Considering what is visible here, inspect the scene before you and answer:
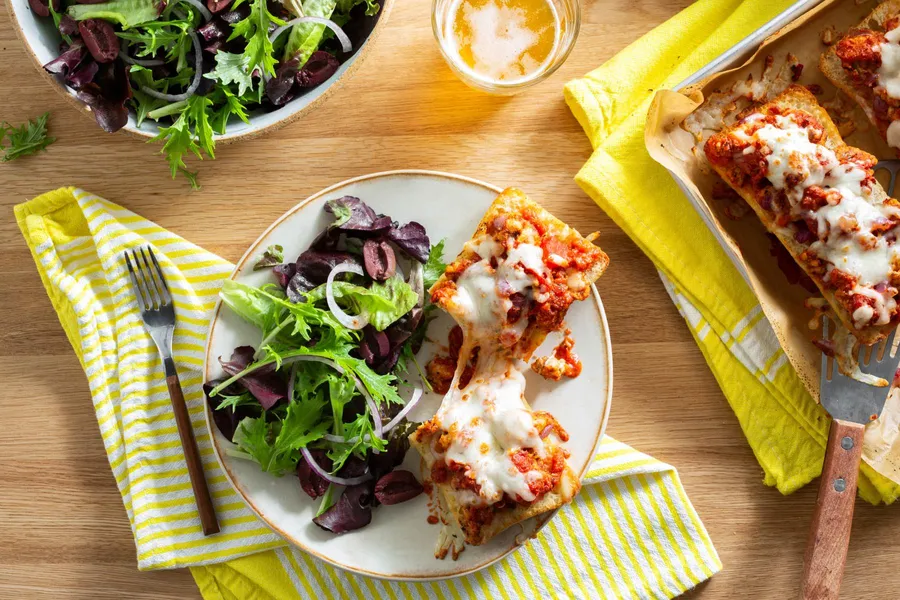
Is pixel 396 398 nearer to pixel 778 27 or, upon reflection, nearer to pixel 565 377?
pixel 565 377

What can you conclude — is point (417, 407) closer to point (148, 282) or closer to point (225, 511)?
point (225, 511)

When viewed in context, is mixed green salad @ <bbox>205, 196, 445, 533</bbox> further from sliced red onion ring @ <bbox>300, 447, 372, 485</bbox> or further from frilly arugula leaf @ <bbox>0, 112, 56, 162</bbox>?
frilly arugula leaf @ <bbox>0, 112, 56, 162</bbox>

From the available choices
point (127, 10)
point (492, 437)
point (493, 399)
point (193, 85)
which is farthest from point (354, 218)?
point (127, 10)

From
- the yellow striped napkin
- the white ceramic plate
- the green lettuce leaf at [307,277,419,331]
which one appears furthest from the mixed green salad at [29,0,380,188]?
the green lettuce leaf at [307,277,419,331]

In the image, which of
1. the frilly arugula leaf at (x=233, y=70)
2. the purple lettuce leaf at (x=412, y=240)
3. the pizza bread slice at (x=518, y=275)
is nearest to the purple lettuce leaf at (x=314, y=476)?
the pizza bread slice at (x=518, y=275)

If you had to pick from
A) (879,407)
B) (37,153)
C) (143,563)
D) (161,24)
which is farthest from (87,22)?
(879,407)
